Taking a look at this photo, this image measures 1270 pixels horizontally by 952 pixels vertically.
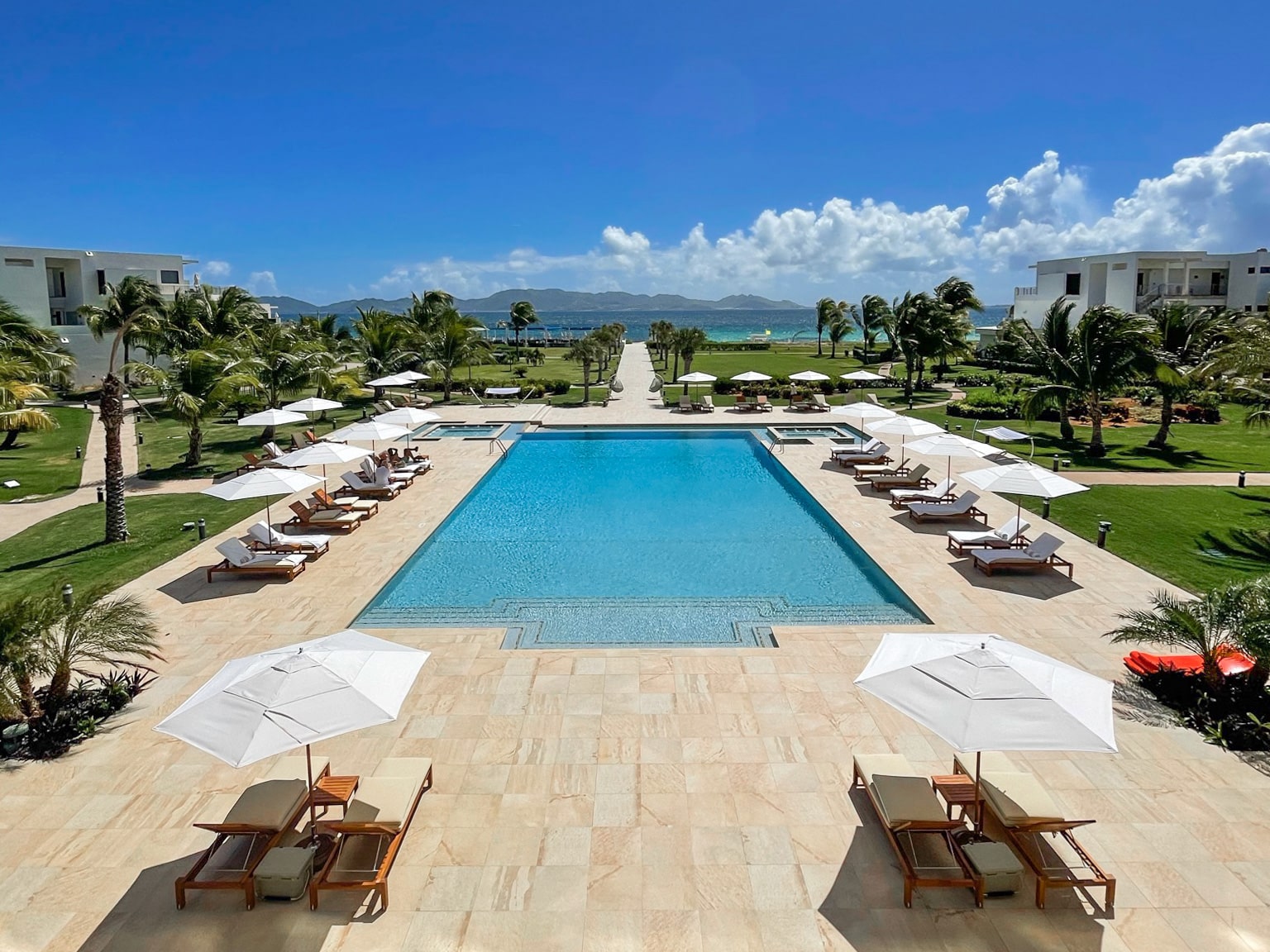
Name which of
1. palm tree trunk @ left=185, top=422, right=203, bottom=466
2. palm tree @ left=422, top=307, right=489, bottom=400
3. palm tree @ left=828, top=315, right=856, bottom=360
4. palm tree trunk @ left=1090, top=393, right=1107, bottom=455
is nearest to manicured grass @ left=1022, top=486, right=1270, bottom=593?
palm tree trunk @ left=1090, top=393, right=1107, bottom=455

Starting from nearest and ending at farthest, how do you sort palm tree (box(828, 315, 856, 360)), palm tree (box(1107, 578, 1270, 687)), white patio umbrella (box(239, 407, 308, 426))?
palm tree (box(1107, 578, 1270, 687)) → white patio umbrella (box(239, 407, 308, 426)) → palm tree (box(828, 315, 856, 360))

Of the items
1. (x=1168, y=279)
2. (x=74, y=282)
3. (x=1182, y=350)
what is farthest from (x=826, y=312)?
(x=74, y=282)

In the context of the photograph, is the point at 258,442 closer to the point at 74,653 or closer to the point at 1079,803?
the point at 74,653

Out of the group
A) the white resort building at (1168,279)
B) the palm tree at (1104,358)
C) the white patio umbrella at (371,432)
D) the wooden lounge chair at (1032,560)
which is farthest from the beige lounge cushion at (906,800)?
the white resort building at (1168,279)

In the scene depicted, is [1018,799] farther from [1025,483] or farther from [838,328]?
[838,328]

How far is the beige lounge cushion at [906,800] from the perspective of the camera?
6.04 metres

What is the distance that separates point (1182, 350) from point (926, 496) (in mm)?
17217

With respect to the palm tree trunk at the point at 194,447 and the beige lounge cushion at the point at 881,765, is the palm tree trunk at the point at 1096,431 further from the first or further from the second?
the palm tree trunk at the point at 194,447

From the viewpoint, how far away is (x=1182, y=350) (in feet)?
90.4

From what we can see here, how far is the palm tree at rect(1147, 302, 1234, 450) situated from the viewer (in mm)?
22219

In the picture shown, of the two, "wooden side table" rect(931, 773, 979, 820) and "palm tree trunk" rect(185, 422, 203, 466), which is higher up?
"palm tree trunk" rect(185, 422, 203, 466)

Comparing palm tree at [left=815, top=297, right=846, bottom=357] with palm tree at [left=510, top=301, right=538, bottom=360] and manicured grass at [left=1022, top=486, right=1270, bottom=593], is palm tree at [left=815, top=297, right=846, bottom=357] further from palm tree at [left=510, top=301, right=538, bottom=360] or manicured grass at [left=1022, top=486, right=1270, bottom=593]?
manicured grass at [left=1022, top=486, right=1270, bottom=593]

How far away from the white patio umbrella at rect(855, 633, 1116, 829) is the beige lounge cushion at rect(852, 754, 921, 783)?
661 mm

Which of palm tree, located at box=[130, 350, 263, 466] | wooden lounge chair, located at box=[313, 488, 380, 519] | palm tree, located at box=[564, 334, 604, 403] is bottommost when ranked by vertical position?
wooden lounge chair, located at box=[313, 488, 380, 519]
